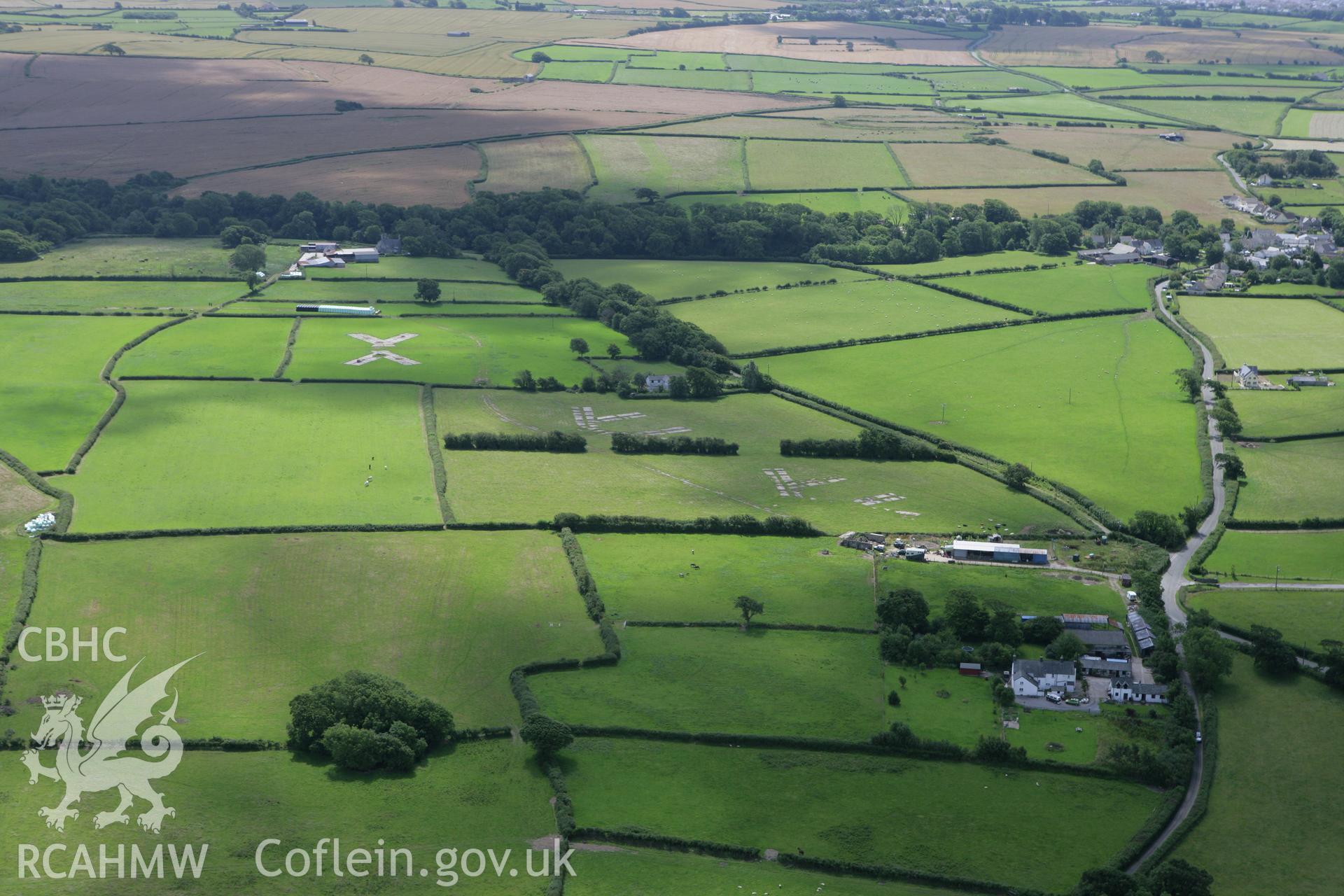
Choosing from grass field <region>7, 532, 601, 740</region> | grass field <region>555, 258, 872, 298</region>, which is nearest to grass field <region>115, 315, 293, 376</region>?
grass field <region>555, 258, 872, 298</region>

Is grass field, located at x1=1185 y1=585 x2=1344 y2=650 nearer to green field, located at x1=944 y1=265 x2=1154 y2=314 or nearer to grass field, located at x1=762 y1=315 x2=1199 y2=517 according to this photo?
grass field, located at x1=762 y1=315 x2=1199 y2=517

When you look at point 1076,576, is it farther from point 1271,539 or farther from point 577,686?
point 577,686

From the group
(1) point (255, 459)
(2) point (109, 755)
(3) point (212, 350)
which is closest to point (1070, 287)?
(3) point (212, 350)

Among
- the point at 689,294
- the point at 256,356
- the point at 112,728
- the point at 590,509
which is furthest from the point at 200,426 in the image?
the point at 689,294

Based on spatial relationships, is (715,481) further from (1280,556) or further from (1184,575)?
(1280,556)

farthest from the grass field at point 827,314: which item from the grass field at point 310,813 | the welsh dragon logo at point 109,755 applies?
the welsh dragon logo at point 109,755

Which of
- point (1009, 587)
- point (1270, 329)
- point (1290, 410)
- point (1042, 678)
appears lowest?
point (1009, 587)
